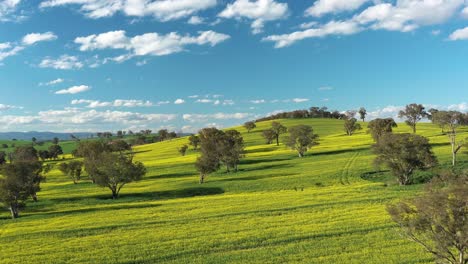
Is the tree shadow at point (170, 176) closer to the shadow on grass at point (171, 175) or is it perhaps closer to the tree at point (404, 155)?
the shadow on grass at point (171, 175)

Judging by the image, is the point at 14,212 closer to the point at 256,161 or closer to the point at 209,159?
the point at 209,159

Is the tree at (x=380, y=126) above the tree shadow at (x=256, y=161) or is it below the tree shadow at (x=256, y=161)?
above

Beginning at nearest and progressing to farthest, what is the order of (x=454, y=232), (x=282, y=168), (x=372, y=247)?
(x=454, y=232), (x=372, y=247), (x=282, y=168)

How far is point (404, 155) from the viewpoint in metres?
58.8

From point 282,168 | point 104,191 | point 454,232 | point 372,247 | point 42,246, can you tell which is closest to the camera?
point 454,232

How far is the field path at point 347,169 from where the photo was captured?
65556mm

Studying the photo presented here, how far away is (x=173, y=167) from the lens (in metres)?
98.8

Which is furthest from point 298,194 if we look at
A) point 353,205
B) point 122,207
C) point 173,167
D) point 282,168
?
point 173,167

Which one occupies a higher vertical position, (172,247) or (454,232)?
(454,232)

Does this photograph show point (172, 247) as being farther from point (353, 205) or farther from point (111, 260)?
point (353, 205)

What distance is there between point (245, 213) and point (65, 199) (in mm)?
36915

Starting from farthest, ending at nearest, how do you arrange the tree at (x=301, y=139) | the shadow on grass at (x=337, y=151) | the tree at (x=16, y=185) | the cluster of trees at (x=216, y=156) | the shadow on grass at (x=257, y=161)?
1. the tree at (x=301, y=139)
2. the shadow on grass at (x=337, y=151)
3. the shadow on grass at (x=257, y=161)
4. the cluster of trees at (x=216, y=156)
5. the tree at (x=16, y=185)

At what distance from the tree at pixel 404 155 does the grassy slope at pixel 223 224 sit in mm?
3963

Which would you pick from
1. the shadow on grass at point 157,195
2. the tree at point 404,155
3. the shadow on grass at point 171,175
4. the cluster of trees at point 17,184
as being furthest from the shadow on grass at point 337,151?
the cluster of trees at point 17,184
